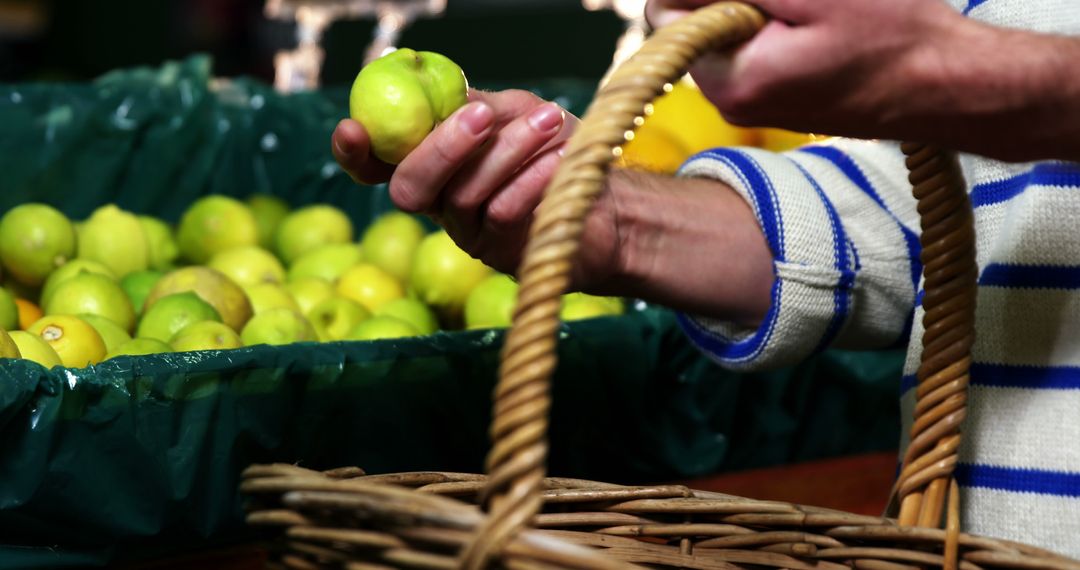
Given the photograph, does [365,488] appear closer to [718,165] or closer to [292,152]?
[718,165]

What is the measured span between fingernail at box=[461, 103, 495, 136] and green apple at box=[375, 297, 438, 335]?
17.8 inches

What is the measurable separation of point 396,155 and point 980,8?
16.4 inches

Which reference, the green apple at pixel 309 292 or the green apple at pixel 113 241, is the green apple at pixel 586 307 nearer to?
the green apple at pixel 309 292

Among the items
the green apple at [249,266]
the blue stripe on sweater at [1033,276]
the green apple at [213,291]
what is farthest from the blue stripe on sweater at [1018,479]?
the green apple at [249,266]

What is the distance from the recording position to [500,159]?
675 millimetres

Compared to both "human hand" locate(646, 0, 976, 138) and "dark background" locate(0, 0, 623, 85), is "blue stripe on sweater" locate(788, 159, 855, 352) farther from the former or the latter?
"dark background" locate(0, 0, 623, 85)

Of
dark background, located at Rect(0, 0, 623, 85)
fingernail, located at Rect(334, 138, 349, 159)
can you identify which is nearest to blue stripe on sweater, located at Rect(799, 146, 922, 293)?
fingernail, located at Rect(334, 138, 349, 159)

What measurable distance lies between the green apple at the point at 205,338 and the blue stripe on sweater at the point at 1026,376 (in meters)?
0.53

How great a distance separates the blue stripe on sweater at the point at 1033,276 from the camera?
0.76 metres

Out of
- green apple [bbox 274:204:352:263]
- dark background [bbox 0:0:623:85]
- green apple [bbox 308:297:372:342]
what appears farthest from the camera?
dark background [bbox 0:0:623:85]

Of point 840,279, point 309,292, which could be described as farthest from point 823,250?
point 309,292

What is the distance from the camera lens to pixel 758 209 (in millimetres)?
878

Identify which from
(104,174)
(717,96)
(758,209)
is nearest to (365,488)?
(717,96)

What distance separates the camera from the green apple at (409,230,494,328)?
1.15 m
